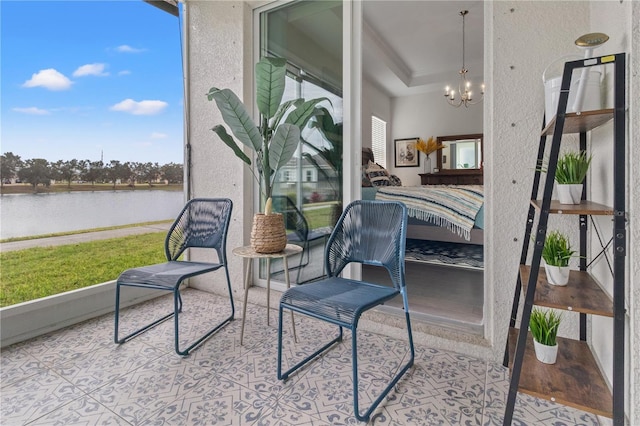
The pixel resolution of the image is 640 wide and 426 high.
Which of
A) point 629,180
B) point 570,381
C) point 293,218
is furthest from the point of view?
point 293,218

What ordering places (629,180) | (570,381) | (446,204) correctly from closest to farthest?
(629,180), (570,381), (446,204)

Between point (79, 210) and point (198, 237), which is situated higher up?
point (79, 210)

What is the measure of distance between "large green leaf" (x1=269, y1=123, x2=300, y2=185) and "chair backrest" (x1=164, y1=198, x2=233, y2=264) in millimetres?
525

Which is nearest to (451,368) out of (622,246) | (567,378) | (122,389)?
(567,378)

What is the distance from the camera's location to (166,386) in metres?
1.55

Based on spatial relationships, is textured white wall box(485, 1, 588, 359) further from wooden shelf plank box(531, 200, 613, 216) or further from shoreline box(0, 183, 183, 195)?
shoreline box(0, 183, 183, 195)

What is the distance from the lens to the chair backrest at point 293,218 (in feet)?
8.59

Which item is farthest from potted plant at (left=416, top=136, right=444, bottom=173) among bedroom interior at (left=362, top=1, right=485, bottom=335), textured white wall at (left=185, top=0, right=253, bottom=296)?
textured white wall at (left=185, top=0, right=253, bottom=296)

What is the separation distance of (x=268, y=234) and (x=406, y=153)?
5692 millimetres

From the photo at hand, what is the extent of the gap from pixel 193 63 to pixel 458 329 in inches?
119

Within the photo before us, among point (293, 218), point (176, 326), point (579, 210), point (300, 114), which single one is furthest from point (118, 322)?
point (579, 210)

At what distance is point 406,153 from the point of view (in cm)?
697

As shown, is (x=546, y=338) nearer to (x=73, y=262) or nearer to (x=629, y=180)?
(x=629, y=180)

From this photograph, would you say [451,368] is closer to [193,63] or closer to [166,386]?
[166,386]
